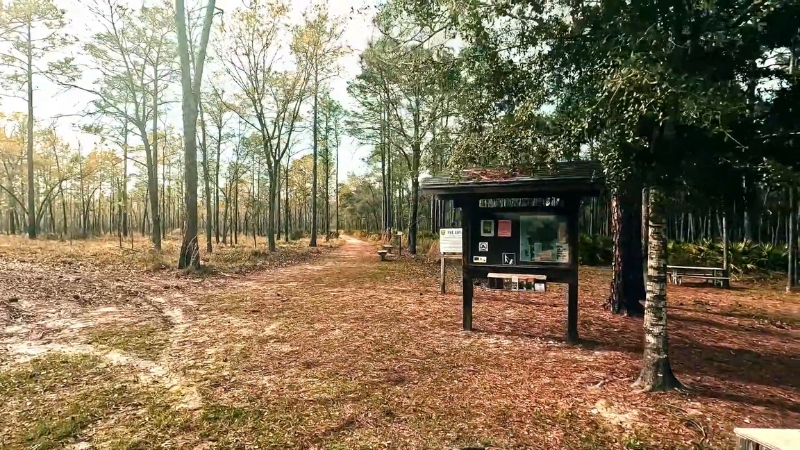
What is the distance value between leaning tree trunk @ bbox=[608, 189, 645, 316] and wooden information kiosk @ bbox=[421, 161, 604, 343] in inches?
93.2

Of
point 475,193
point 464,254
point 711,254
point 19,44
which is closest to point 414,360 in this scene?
point 464,254

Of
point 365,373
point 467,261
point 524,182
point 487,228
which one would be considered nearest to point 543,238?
point 487,228

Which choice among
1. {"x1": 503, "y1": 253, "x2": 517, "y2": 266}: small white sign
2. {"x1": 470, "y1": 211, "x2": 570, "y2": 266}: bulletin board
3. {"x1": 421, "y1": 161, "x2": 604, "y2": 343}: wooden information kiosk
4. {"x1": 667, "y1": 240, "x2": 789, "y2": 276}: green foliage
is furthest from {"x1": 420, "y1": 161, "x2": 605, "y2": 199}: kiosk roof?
{"x1": 667, "y1": 240, "x2": 789, "y2": 276}: green foliage

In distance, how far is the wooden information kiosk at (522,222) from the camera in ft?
19.6

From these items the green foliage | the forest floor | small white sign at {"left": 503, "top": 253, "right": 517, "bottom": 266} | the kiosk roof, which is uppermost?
the kiosk roof

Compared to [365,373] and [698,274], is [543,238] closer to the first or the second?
[365,373]

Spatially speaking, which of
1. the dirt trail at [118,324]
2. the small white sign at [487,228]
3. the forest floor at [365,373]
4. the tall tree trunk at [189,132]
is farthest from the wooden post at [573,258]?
the tall tree trunk at [189,132]

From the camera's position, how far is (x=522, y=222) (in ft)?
21.3

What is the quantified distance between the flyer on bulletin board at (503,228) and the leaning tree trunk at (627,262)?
8.90ft

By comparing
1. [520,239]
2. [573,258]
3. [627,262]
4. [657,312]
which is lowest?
[657,312]

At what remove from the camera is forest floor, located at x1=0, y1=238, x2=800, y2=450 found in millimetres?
3521

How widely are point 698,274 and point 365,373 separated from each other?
1312 centimetres

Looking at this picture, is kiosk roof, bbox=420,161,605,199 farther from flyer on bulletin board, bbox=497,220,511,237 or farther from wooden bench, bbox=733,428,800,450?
wooden bench, bbox=733,428,800,450

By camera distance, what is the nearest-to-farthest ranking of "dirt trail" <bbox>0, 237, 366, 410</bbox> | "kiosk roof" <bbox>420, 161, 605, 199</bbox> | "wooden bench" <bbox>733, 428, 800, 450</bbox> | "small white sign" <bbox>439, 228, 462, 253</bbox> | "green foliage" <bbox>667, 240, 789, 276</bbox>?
1. "wooden bench" <bbox>733, 428, 800, 450</bbox>
2. "dirt trail" <bbox>0, 237, 366, 410</bbox>
3. "kiosk roof" <bbox>420, 161, 605, 199</bbox>
4. "small white sign" <bbox>439, 228, 462, 253</bbox>
5. "green foliage" <bbox>667, 240, 789, 276</bbox>
